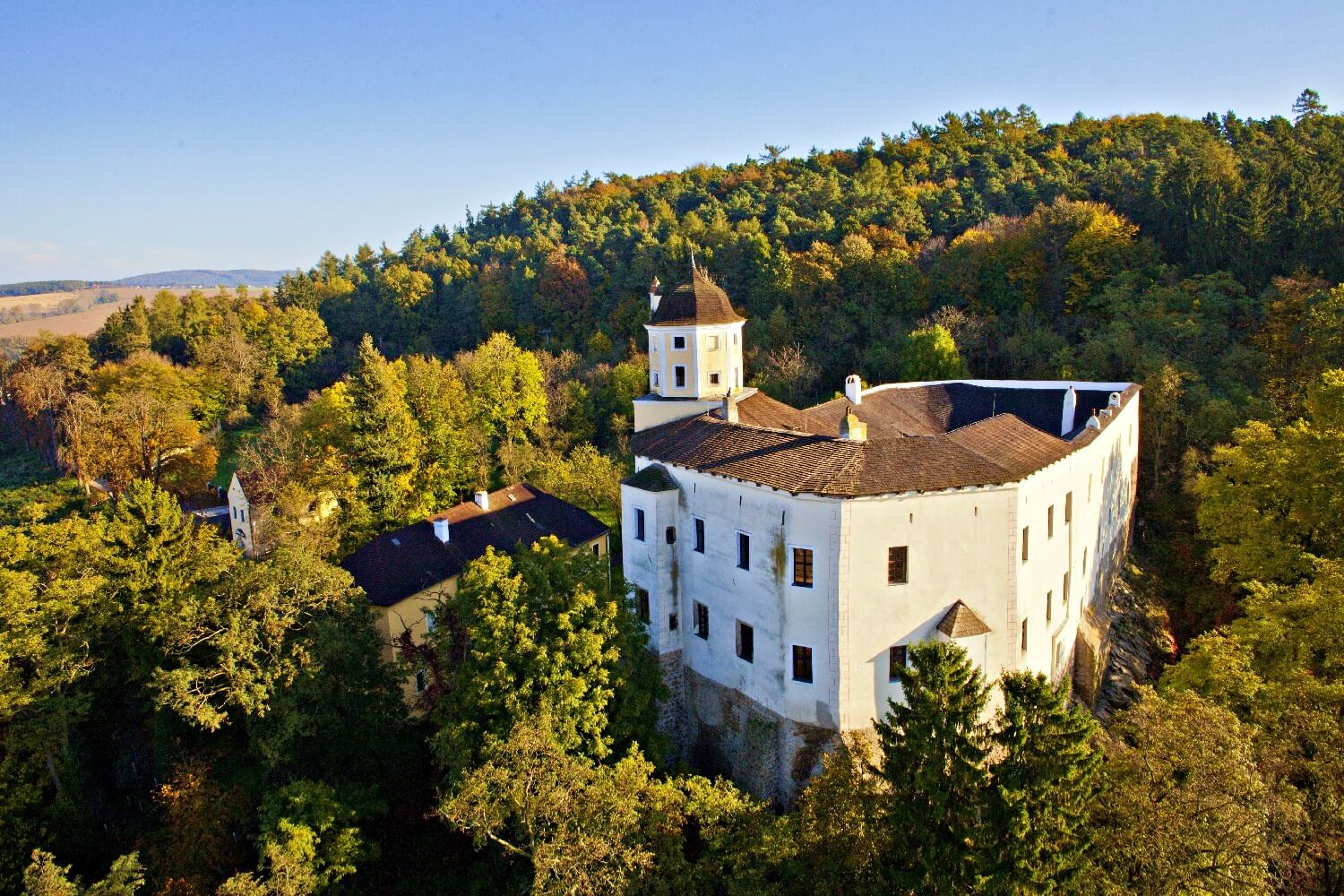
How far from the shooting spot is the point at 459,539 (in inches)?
1390

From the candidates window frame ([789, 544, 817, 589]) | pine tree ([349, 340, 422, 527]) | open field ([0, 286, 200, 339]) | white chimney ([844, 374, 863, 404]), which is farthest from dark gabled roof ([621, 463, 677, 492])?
open field ([0, 286, 200, 339])

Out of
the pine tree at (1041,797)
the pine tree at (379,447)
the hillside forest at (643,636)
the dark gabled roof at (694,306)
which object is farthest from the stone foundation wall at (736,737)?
the pine tree at (379,447)

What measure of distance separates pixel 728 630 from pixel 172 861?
16211 millimetres

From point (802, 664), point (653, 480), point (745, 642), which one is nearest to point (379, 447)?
point (653, 480)

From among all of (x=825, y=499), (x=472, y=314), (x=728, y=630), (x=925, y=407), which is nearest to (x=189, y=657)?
(x=728, y=630)

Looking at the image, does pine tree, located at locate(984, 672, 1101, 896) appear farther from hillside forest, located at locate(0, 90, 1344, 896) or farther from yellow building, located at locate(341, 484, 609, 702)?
yellow building, located at locate(341, 484, 609, 702)

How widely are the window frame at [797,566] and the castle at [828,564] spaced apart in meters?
0.03

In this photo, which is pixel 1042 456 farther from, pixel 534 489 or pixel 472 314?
pixel 472 314

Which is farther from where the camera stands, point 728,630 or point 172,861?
point 728,630

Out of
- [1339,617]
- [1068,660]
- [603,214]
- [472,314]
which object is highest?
[603,214]

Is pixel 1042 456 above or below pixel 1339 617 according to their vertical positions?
above

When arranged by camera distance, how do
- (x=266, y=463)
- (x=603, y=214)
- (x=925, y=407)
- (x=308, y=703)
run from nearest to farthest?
1. (x=308, y=703)
2. (x=925, y=407)
3. (x=266, y=463)
4. (x=603, y=214)

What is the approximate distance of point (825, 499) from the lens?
21.6 m

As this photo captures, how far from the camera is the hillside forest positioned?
16.4 meters
